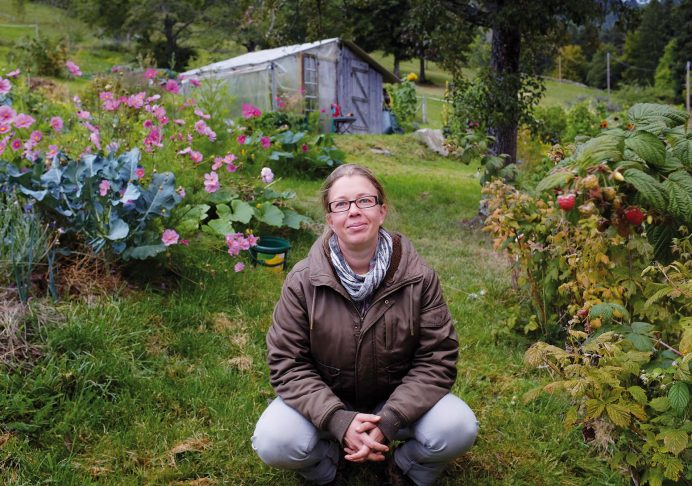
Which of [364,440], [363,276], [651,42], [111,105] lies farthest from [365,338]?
[651,42]

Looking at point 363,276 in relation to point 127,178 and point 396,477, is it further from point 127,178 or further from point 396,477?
point 127,178

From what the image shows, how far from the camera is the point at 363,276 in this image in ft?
6.70

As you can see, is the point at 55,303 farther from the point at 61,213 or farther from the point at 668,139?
the point at 668,139

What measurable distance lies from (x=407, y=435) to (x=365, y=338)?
392mm

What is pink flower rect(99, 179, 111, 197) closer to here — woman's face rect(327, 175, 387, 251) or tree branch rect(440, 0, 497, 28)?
woman's face rect(327, 175, 387, 251)

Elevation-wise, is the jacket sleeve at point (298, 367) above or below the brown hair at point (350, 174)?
below

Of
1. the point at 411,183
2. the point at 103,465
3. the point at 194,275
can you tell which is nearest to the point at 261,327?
the point at 194,275

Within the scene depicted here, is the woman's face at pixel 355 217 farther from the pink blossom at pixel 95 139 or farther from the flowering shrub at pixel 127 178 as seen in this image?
the pink blossom at pixel 95 139

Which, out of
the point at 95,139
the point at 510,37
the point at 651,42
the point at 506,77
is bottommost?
the point at 95,139

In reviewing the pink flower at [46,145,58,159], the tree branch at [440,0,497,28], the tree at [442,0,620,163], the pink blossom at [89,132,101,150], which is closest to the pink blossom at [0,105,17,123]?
the pink flower at [46,145,58,159]

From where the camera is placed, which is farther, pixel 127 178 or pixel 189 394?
pixel 127 178

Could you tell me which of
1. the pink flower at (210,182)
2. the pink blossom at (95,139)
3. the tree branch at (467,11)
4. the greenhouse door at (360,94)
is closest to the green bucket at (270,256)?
the pink flower at (210,182)

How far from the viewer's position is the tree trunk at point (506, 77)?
20.7 ft

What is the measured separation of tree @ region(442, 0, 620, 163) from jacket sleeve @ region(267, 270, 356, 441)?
14.2 ft
